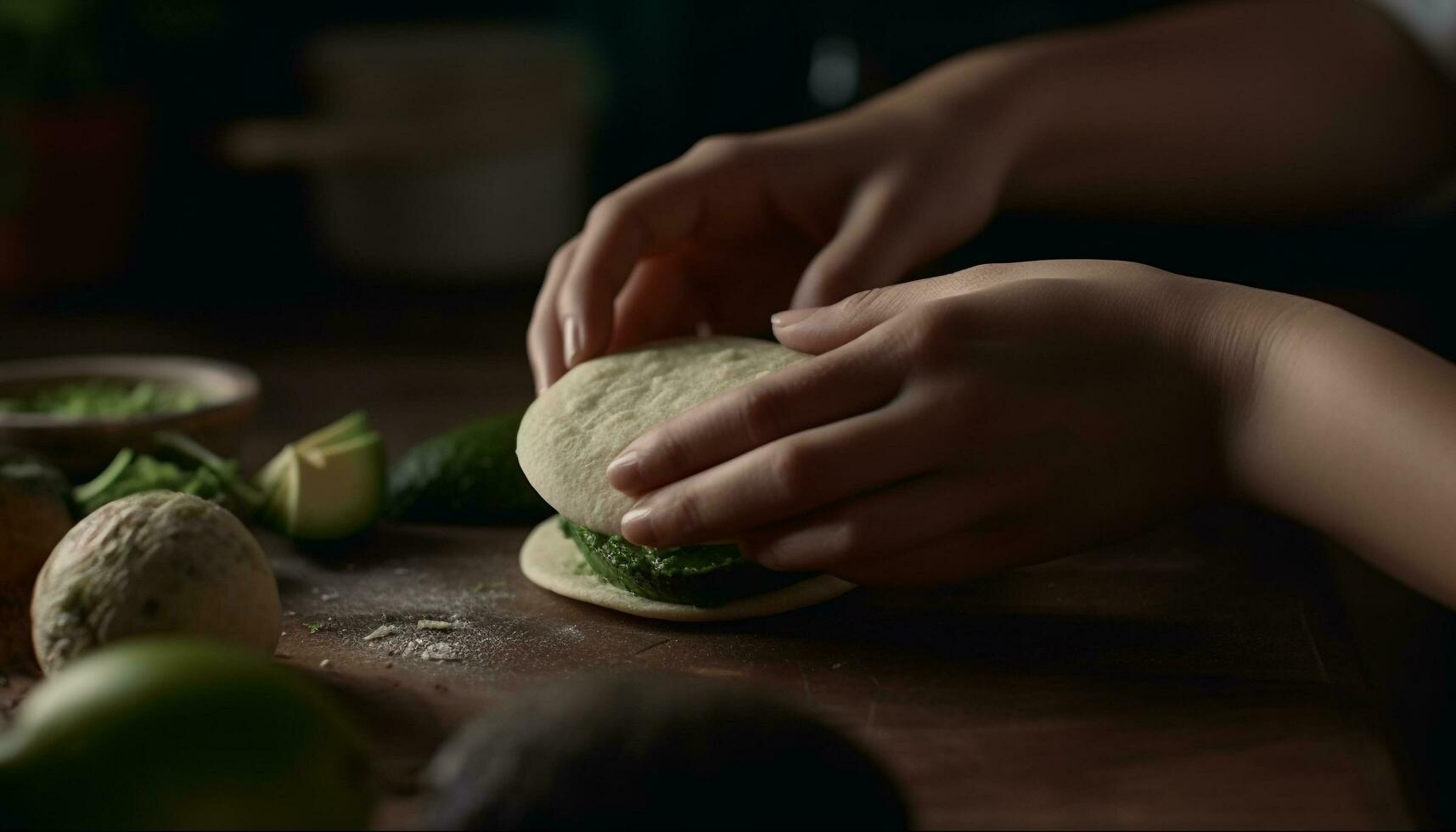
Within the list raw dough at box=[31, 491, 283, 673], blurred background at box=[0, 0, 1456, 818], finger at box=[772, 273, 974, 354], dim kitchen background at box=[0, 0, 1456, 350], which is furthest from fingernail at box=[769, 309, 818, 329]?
dim kitchen background at box=[0, 0, 1456, 350]

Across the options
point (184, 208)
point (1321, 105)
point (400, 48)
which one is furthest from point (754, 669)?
point (184, 208)

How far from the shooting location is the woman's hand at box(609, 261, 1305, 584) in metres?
1.00

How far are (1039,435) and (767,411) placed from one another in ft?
0.67

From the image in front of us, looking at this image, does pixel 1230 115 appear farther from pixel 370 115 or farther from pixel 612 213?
pixel 370 115

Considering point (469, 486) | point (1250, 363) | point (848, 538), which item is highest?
point (1250, 363)

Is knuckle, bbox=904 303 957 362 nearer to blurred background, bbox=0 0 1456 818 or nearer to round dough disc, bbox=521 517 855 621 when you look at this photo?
round dough disc, bbox=521 517 855 621

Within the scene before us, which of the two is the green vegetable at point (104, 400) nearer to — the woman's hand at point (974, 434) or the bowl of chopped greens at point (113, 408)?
the bowl of chopped greens at point (113, 408)

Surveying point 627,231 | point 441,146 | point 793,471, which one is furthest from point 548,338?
point 441,146

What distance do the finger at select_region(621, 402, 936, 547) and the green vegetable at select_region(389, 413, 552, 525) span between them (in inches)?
16.6

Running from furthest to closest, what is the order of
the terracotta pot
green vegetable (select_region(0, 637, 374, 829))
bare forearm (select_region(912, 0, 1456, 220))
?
the terracotta pot → bare forearm (select_region(912, 0, 1456, 220)) → green vegetable (select_region(0, 637, 374, 829))

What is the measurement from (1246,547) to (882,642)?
1.42 feet

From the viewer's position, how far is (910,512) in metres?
1.01

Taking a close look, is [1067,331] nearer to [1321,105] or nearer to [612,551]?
[612,551]

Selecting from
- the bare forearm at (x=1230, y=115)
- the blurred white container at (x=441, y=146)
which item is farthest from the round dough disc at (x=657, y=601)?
the blurred white container at (x=441, y=146)
